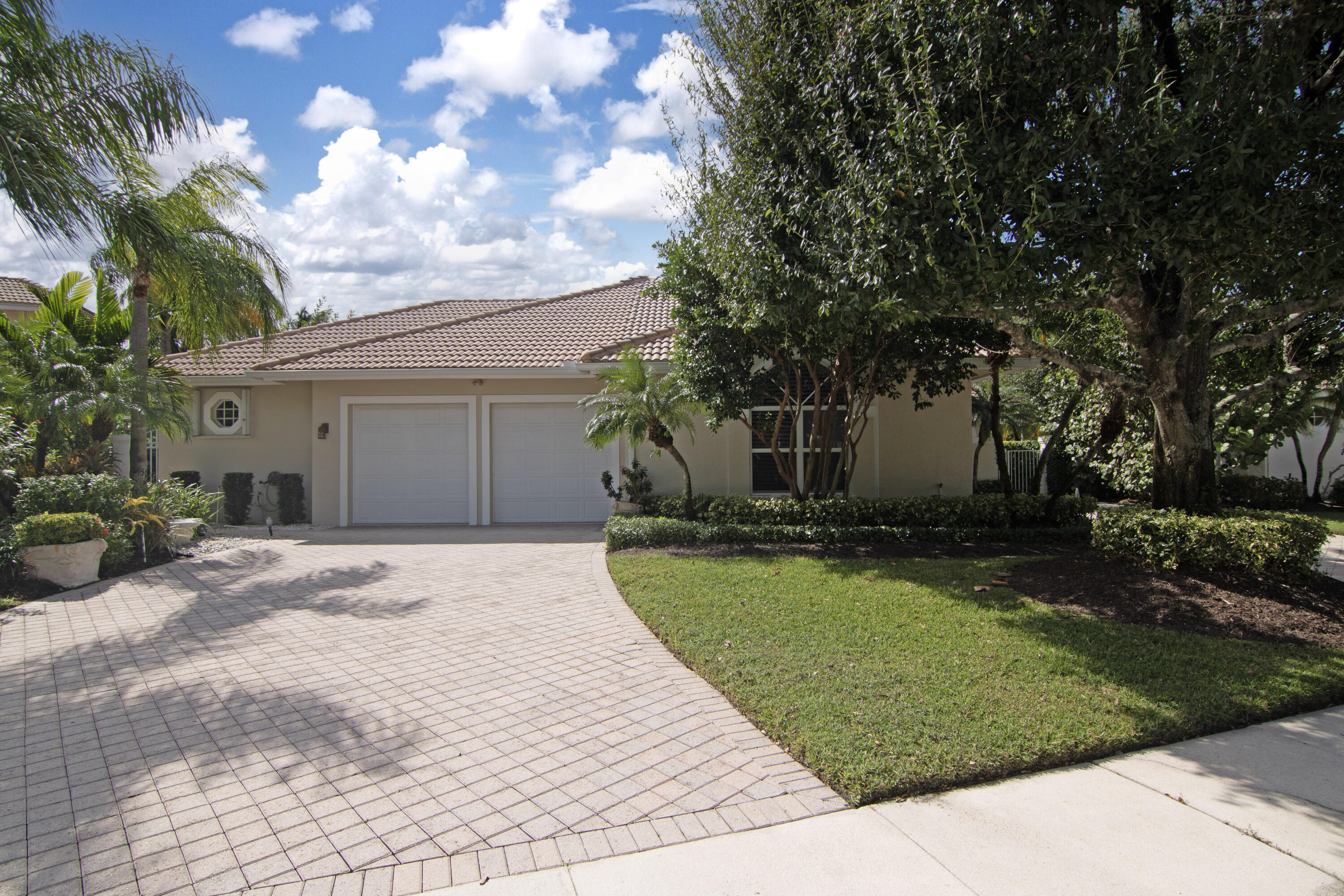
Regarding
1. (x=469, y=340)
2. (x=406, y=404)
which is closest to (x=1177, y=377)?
(x=469, y=340)

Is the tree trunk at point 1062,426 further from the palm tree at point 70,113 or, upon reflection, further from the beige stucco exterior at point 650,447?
the palm tree at point 70,113

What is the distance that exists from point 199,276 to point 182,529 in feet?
12.5

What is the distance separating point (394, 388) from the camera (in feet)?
46.6

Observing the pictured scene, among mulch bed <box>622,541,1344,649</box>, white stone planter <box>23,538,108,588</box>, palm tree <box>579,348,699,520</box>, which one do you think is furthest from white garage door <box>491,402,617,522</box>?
mulch bed <box>622,541,1344,649</box>

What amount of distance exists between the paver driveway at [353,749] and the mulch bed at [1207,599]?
167 inches

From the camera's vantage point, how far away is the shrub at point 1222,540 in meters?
7.03

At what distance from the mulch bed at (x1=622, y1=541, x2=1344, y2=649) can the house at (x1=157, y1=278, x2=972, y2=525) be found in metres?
5.24

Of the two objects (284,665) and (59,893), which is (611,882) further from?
(284,665)

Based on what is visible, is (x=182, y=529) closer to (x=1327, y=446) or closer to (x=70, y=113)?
(x=70, y=113)

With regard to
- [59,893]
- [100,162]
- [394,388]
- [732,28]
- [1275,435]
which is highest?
[732,28]

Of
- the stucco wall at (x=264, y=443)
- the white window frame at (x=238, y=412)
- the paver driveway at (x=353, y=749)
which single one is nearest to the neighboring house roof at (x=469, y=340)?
the white window frame at (x=238, y=412)

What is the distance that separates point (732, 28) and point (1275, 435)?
45.8 feet

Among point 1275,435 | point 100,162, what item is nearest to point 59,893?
point 100,162

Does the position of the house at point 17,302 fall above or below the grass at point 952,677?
above
